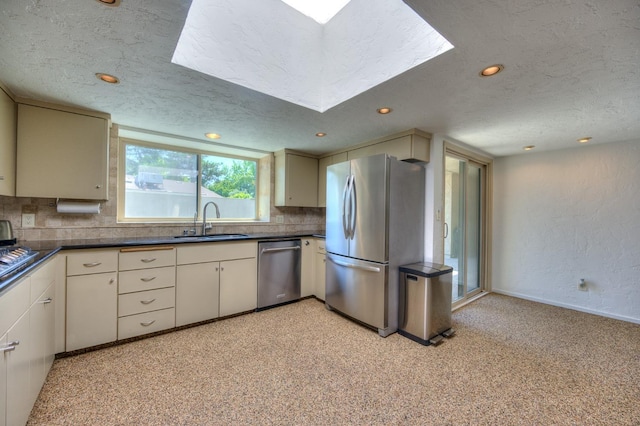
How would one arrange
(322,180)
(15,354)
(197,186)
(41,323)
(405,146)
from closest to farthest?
1. (15,354)
2. (41,323)
3. (405,146)
4. (197,186)
5. (322,180)

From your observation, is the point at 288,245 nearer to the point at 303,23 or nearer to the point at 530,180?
the point at 303,23

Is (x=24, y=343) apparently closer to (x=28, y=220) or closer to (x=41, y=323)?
(x=41, y=323)

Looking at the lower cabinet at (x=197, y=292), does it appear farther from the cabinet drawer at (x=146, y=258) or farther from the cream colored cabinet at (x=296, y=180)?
the cream colored cabinet at (x=296, y=180)

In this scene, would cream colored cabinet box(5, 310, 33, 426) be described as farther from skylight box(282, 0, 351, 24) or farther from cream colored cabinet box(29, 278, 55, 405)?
skylight box(282, 0, 351, 24)

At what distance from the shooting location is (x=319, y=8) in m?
2.22

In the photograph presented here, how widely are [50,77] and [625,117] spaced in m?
4.71

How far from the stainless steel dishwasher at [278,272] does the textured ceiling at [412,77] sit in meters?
1.39

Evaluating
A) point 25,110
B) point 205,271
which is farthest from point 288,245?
point 25,110

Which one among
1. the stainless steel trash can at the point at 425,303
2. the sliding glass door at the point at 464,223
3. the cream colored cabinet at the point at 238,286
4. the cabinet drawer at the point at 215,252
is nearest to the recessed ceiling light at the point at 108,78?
the cabinet drawer at the point at 215,252

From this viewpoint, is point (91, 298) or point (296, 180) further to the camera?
point (296, 180)

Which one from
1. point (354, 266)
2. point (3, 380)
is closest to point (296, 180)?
point (354, 266)

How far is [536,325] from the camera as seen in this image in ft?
9.24

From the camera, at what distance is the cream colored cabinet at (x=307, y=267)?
3518 millimetres

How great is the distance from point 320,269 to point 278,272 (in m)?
0.60
